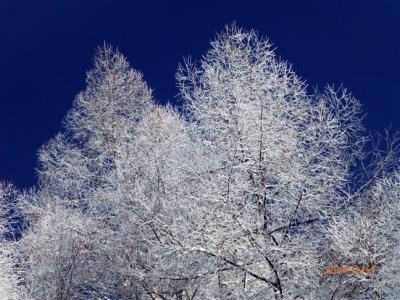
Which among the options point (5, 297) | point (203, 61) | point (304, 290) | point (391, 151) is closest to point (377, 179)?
point (391, 151)

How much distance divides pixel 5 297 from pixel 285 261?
24.1 feet

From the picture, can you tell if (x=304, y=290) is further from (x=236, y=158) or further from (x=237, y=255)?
(x=236, y=158)

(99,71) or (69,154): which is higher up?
(99,71)

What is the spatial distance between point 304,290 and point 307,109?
2.24 m

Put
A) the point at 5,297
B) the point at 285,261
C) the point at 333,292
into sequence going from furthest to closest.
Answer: the point at 5,297 < the point at 333,292 < the point at 285,261

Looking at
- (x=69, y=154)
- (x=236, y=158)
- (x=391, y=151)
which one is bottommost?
(x=236, y=158)

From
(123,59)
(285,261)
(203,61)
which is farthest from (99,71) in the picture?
(285,261)

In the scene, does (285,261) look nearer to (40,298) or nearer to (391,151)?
(391,151)

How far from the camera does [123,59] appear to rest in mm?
13477

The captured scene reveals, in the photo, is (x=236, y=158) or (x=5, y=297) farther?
(x=5, y=297)

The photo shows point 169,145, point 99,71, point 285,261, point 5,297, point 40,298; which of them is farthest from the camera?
point 99,71
